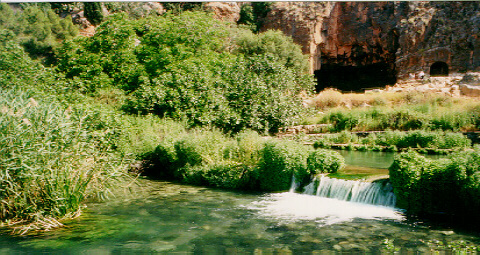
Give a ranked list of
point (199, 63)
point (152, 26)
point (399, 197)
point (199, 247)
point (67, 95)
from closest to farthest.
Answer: point (199, 247)
point (399, 197)
point (67, 95)
point (199, 63)
point (152, 26)

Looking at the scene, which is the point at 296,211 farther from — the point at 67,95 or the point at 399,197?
the point at 67,95

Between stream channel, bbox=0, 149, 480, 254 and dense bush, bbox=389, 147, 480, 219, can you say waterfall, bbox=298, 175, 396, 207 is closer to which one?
stream channel, bbox=0, 149, 480, 254

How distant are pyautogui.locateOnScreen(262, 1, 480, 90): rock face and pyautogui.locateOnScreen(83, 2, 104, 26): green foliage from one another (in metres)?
15.8

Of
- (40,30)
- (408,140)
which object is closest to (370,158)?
(408,140)

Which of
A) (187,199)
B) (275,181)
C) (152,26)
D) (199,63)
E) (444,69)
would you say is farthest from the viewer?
(444,69)

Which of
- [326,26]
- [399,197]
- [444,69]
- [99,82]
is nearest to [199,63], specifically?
[99,82]

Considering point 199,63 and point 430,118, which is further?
point 430,118

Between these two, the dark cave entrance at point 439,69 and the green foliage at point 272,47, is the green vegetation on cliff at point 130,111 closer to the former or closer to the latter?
the green foliage at point 272,47

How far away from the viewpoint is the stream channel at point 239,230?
687 centimetres

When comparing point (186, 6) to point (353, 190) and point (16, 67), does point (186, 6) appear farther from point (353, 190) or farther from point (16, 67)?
point (353, 190)

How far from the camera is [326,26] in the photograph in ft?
121

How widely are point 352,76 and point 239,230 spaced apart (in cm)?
3548

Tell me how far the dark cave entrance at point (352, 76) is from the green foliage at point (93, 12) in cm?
2169

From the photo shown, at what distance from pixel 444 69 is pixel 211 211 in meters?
31.4
